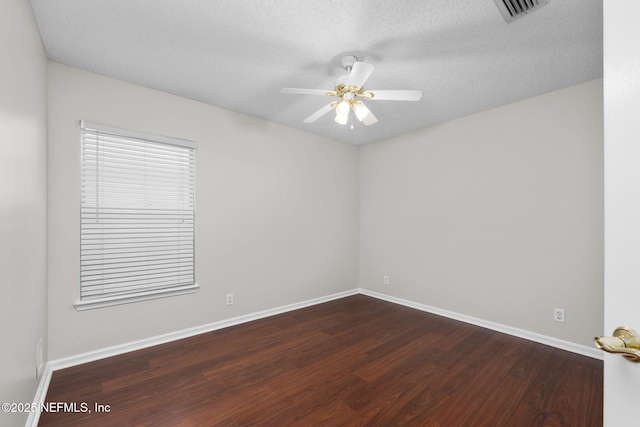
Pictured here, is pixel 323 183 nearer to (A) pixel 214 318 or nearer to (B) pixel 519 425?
(A) pixel 214 318

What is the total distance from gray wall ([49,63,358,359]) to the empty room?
A: 0.02 metres

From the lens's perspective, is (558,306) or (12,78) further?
(558,306)

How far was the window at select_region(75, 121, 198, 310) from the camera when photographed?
2.32m

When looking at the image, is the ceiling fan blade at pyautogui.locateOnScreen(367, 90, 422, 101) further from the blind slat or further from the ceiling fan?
the blind slat

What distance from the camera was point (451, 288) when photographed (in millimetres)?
3348

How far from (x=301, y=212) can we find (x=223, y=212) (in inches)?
43.4

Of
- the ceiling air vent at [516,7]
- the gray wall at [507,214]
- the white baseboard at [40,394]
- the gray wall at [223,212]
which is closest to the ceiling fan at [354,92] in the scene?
the ceiling air vent at [516,7]

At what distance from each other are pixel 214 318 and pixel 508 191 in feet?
11.3

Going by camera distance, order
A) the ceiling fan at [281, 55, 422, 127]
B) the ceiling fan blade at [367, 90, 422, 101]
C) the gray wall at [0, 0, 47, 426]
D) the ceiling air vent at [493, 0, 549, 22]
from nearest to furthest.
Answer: the gray wall at [0, 0, 47, 426], the ceiling air vent at [493, 0, 549, 22], the ceiling fan at [281, 55, 422, 127], the ceiling fan blade at [367, 90, 422, 101]

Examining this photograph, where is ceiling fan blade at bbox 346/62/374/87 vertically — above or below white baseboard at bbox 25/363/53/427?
above

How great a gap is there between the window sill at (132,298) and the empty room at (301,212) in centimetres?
2

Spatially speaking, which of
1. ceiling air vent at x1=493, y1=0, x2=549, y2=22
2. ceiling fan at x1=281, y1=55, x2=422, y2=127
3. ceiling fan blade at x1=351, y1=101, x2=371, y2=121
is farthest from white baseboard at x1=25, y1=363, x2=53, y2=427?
ceiling air vent at x1=493, y1=0, x2=549, y2=22

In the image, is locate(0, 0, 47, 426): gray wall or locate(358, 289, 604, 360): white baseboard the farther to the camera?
locate(358, 289, 604, 360): white baseboard

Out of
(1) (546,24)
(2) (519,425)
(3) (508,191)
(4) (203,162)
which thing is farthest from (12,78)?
(3) (508,191)
